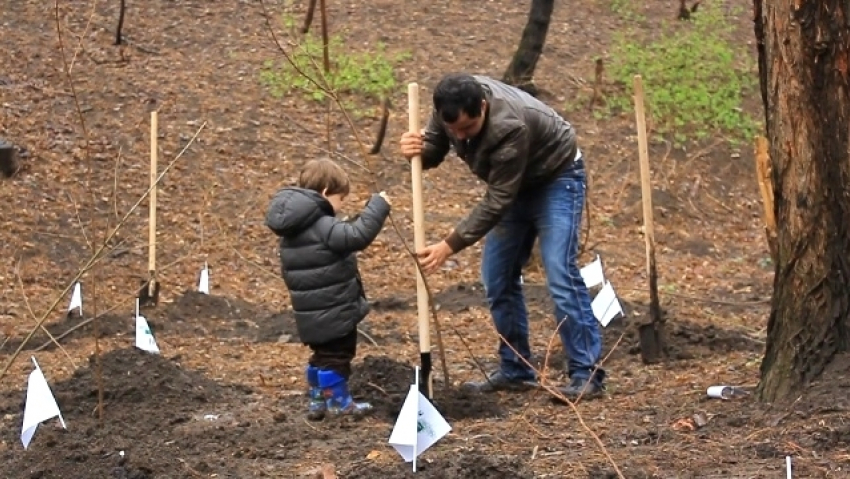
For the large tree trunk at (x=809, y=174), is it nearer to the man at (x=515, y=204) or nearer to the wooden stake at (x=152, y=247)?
the man at (x=515, y=204)

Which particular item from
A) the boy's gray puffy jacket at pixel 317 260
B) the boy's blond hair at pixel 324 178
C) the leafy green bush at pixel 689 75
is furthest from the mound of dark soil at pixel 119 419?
the leafy green bush at pixel 689 75

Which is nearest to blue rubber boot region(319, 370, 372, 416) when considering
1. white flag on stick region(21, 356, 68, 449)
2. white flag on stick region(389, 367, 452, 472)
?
white flag on stick region(21, 356, 68, 449)

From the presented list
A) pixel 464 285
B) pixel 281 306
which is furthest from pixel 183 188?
pixel 464 285

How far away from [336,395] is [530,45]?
32.2 feet

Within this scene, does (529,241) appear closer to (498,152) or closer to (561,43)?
(498,152)

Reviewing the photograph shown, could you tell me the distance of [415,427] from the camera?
3973mm

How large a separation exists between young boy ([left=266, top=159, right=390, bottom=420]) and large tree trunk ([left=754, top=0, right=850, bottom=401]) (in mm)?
1731

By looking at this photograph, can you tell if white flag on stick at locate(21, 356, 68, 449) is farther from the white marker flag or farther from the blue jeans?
the blue jeans

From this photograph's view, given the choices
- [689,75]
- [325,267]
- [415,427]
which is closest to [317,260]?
[325,267]

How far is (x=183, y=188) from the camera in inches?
486

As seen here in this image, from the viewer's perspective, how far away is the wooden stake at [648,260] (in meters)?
6.21

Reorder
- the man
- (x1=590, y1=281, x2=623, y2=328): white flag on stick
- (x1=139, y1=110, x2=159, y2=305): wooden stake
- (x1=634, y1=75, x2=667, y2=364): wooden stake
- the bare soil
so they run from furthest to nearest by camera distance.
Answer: (x1=139, y1=110, x2=159, y2=305): wooden stake, (x1=590, y1=281, x2=623, y2=328): white flag on stick, (x1=634, y1=75, x2=667, y2=364): wooden stake, the man, the bare soil

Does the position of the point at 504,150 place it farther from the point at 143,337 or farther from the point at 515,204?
the point at 143,337

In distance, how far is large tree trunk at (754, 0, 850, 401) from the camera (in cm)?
461
